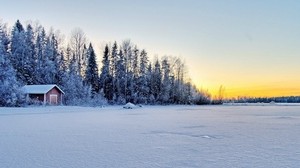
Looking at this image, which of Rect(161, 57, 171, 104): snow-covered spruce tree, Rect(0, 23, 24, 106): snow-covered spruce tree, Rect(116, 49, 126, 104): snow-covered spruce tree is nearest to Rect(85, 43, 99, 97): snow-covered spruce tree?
Rect(116, 49, 126, 104): snow-covered spruce tree

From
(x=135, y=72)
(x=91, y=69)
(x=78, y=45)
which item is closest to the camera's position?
(x=91, y=69)

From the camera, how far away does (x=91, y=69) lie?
5675 centimetres

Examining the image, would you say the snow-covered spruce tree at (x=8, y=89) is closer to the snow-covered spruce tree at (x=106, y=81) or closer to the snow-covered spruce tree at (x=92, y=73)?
the snow-covered spruce tree at (x=92, y=73)

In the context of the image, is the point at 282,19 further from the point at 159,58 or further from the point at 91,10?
the point at 159,58

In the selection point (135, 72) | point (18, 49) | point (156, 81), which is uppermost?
point (18, 49)

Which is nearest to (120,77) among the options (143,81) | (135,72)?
(135,72)

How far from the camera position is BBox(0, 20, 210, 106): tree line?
47375 mm

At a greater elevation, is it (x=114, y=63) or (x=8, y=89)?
(x=114, y=63)

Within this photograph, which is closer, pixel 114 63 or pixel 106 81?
pixel 106 81

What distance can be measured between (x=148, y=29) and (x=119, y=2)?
7004 mm

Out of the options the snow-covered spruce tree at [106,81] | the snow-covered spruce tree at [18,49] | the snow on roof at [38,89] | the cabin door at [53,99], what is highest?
the snow-covered spruce tree at [18,49]

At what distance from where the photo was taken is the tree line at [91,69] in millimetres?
47375

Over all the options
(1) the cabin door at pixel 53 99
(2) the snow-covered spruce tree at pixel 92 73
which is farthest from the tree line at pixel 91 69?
(1) the cabin door at pixel 53 99

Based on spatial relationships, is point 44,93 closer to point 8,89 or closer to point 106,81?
point 8,89
